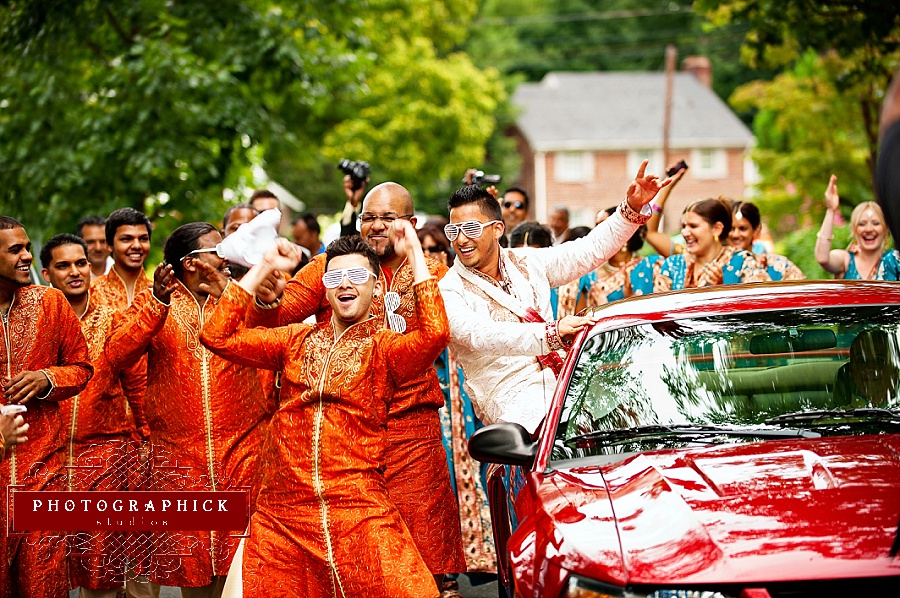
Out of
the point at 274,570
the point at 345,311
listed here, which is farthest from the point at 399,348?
the point at 274,570

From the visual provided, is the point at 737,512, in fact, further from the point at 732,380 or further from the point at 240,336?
the point at 240,336

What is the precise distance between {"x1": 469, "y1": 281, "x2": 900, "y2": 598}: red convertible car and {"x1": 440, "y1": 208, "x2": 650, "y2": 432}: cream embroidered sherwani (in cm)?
39

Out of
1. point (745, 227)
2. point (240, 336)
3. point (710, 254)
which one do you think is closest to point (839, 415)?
point (240, 336)

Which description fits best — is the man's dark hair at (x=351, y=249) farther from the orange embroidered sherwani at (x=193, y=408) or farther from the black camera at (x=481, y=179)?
the black camera at (x=481, y=179)

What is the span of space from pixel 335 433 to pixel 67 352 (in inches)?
72.2

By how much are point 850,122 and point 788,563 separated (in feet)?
83.9

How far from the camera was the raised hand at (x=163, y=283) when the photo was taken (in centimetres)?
628

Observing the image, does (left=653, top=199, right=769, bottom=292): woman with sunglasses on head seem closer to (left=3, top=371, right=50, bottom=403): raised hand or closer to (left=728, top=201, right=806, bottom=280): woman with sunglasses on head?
(left=728, top=201, right=806, bottom=280): woman with sunglasses on head

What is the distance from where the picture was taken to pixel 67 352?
652cm

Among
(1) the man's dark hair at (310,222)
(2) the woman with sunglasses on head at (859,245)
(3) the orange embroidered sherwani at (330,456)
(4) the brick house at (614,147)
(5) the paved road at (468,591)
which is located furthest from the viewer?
(4) the brick house at (614,147)

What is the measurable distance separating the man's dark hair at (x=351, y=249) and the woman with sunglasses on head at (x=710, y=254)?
338 centimetres

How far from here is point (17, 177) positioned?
47.5 ft

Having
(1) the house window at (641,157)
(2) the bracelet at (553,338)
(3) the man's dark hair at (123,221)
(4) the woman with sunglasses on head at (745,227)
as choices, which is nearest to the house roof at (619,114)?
(1) the house window at (641,157)

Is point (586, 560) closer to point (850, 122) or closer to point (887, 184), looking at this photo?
point (887, 184)
